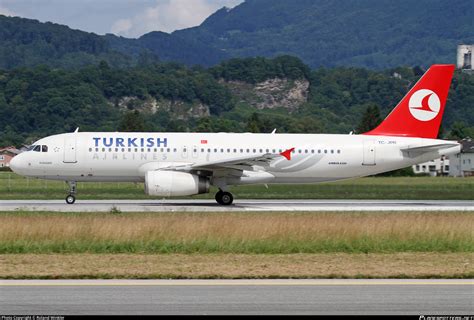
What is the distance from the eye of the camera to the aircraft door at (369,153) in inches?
1646

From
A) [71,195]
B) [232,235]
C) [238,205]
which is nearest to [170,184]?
[238,205]

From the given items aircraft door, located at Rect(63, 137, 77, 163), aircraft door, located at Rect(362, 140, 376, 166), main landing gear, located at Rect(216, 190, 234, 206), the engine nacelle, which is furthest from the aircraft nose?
aircraft door, located at Rect(362, 140, 376, 166)

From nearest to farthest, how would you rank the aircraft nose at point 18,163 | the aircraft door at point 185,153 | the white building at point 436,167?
the aircraft nose at point 18,163 → the aircraft door at point 185,153 → the white building at point 436,167

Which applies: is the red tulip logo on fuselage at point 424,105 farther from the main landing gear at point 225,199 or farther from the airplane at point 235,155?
the main landing gear at point 225,199

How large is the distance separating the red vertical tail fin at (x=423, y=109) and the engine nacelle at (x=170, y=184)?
370 inches

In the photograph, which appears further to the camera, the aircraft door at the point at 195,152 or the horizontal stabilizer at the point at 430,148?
the horizontal stabilizer at the point at 430,148

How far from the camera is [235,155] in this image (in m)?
40.8

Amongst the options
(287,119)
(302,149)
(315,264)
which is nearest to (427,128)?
(302,149)

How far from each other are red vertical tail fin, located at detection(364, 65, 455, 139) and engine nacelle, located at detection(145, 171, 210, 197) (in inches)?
370

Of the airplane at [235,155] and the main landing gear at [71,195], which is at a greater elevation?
the airplane at [235,155]

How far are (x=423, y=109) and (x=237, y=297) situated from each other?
2844 cm

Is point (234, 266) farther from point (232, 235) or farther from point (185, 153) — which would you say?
point (185, 153)

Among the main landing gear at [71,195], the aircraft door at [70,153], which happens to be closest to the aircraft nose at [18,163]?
the aircraft door at [70,153]

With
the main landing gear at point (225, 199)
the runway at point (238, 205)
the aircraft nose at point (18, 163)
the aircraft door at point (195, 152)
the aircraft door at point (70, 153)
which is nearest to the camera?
the runway at point (238, 205)
